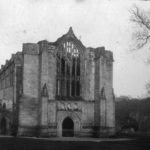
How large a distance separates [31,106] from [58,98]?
11.2 ft

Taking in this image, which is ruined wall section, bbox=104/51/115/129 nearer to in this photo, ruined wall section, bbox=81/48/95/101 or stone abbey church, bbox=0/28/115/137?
stone abbey church, bbox=0/28/115/137

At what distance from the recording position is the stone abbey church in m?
45.8

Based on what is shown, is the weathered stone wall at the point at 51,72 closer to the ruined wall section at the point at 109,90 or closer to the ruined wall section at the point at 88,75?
the ruined wall section at the point at 88,75

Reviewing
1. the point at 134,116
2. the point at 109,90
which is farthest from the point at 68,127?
the point at 134,116

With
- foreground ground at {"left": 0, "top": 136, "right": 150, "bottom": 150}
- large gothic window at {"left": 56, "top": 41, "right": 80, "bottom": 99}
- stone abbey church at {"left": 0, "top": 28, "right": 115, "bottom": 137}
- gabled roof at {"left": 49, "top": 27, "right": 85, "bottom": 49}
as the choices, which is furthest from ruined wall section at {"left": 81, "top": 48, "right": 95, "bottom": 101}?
foreground ground at {"left": 0, "top": 136, "right": 150, "bottom": 150}

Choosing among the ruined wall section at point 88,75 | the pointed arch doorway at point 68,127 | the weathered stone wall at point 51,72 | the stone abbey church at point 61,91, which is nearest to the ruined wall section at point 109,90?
the stone abbey church at point 61,91

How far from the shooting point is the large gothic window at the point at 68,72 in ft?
156

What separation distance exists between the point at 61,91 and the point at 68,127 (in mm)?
4558

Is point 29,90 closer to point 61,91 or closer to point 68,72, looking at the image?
point 61,91

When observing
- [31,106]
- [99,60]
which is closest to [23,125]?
[31,106]

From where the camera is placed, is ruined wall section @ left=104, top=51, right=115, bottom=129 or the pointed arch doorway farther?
ruined wall section @ left=104, top=51, right=115, bottom=129

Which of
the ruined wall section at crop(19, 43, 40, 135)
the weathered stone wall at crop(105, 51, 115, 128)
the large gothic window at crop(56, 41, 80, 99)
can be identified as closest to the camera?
the ruined wall section at crop(19, 43, 40, 135)

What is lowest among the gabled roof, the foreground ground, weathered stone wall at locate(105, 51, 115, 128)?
the foreground ground

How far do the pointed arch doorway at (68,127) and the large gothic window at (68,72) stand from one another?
295cm
